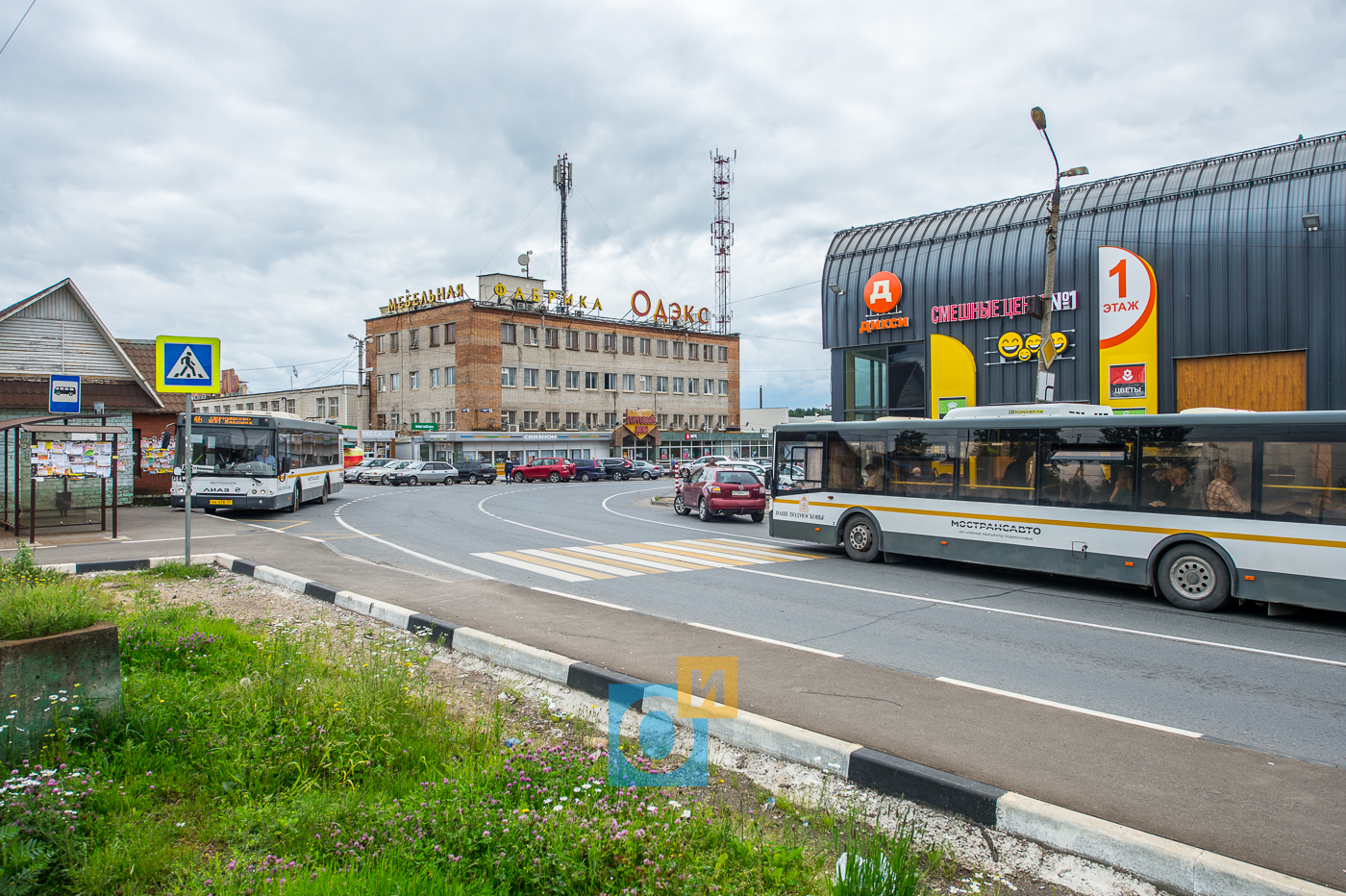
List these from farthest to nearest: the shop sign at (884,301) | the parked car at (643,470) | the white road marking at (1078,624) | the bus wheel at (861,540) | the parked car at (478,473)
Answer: the parked car at (643,470), the parked car at (478,473), the shop sign at (884,301), the bus wheel at (861,540), the white road marking at (1078,624)

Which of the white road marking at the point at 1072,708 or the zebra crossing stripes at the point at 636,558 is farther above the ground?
the white road marking at the point at 1072,708

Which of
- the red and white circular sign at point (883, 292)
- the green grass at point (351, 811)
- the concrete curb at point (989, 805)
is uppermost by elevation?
the red and white circular sign at point (883, 292)

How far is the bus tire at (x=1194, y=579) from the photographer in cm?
1019

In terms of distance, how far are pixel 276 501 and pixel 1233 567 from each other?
22863mm

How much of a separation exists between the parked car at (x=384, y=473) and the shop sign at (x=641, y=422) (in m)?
19.5

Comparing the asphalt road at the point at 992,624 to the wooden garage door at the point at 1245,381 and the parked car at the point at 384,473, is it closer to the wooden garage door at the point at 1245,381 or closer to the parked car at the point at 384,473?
the wooden garage door at the point at 1245,381

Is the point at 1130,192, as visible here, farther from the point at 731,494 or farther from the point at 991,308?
the point at 731,494

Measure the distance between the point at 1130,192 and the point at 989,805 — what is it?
23.2 metres

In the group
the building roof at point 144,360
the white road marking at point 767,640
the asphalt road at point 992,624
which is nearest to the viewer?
the asphalt road at point 992,624

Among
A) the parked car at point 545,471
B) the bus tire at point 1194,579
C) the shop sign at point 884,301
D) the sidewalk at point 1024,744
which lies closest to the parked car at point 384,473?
the parked car at point 545,471

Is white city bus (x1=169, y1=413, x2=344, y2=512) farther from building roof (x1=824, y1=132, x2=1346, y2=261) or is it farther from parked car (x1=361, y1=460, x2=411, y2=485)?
parked car (x1=361, y1=460, x2=411, y2=485)

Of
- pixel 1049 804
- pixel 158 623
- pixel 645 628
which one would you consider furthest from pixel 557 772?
pixel 158 623

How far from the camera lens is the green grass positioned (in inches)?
126

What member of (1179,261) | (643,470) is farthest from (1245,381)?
(643,470)
